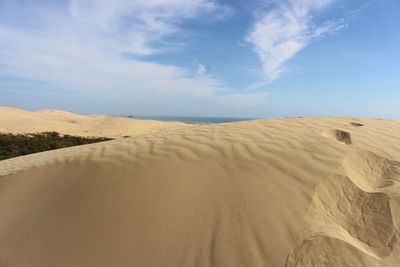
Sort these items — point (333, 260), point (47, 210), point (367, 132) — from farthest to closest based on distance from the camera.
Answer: point (367, 132), point (47, 210), point (333, 260)

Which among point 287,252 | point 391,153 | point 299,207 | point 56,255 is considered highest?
point 391,153

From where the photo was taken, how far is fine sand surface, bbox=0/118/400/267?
1586mm

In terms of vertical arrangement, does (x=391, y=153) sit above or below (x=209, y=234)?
above

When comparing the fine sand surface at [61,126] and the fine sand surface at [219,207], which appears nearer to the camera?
the fine sand surface at [219,207]

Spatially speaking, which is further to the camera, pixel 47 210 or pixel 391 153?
pixel 391 153

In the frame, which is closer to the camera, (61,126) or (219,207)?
(219,207)

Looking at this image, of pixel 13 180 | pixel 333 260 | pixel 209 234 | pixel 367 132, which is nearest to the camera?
pixel 333 260

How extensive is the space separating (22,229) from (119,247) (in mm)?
1083

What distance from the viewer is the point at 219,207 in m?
1.94

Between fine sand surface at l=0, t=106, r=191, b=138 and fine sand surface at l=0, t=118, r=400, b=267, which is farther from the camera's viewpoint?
fine sand surface at l=0, t=106, r=191, b=138

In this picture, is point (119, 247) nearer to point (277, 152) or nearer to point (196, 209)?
point (196, 209)

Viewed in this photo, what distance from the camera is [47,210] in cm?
224

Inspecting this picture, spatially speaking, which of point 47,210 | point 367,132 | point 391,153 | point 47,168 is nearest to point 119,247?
point 47,210

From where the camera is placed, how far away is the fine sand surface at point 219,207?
1.59 metres
